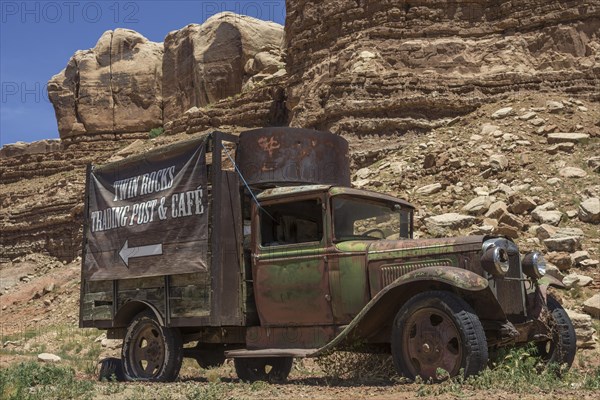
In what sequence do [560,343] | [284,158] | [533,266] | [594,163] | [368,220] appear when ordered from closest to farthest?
1. [533,266]
2. [560,343]
3. [368,220]
4. [284,158]
5. [594,163]

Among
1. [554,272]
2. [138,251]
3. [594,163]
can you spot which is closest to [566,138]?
[594,163]

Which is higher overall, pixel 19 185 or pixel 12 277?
pixel 19 185

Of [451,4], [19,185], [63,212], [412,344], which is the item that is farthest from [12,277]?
[412,344]

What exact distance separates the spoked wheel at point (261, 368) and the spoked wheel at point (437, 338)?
9.45ft

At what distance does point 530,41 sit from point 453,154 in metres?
8.14

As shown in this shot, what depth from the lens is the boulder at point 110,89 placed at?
50.5m

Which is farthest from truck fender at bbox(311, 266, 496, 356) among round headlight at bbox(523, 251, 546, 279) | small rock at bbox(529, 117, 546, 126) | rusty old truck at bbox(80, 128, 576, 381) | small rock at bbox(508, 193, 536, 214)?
small rock at bbox(529, 117, 546, 126)

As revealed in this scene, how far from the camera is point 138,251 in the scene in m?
9.45

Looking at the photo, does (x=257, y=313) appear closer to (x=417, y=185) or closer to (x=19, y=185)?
(x=417, y=185)

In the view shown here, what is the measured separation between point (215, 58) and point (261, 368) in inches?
1531

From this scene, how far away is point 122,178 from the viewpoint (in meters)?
10.0

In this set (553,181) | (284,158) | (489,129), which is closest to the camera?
(284,158)

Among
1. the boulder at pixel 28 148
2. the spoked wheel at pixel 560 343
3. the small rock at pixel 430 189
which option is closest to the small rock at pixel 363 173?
the small rock at pixel 430 189

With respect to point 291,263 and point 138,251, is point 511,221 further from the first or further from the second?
point 138,251
